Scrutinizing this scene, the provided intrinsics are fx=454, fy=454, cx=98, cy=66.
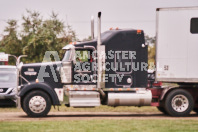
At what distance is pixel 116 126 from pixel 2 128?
3.22 metres

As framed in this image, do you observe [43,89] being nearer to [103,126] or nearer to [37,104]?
[37,104]

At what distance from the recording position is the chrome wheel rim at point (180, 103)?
1677 cm

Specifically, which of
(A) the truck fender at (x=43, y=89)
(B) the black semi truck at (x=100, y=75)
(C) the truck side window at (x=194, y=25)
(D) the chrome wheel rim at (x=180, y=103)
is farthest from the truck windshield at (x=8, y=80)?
(C) the truck side window at (x=194, y=25)

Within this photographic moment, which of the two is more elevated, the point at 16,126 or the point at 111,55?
the point at 111,55

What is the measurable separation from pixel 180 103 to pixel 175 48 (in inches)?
81.3

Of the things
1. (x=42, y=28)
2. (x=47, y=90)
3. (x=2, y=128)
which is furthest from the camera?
(x=42, y=28)

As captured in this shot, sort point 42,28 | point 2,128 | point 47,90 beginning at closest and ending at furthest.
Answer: point 2,128
point 47,90
point 42,28

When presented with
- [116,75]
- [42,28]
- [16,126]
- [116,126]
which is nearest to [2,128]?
[16,126]

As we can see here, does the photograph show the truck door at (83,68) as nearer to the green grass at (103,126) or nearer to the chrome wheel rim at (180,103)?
the green grass at (103,126)

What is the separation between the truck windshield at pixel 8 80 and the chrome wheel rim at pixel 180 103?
704 centimetres

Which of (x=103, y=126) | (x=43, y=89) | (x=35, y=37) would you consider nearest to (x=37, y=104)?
(x=43, y=89)

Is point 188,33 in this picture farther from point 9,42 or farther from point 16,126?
point 9,42

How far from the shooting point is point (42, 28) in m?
39.6

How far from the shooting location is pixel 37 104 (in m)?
16.1
